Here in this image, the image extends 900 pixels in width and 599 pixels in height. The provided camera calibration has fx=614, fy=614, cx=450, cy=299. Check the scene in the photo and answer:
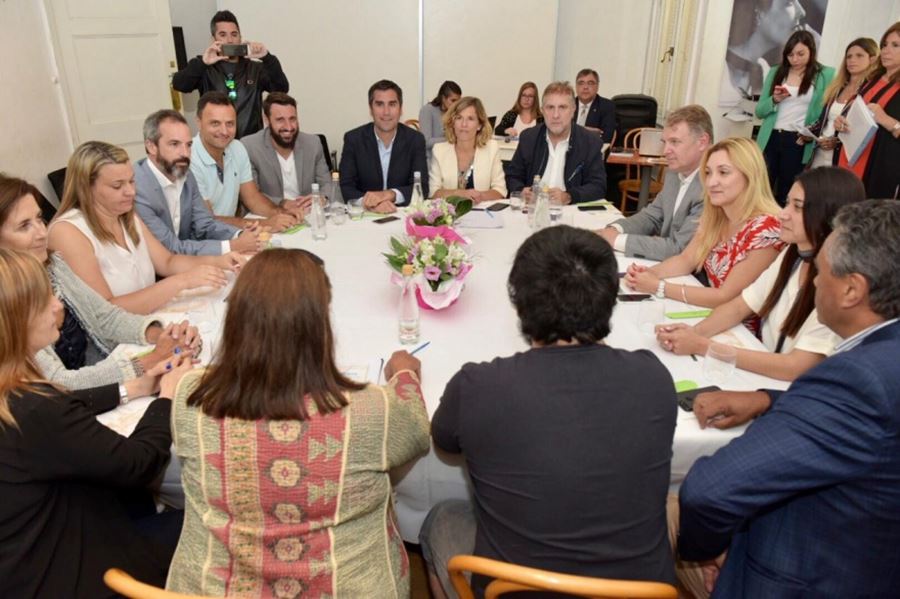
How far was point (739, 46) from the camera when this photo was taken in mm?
6461

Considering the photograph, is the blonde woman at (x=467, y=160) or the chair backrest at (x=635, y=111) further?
the chair backrest at (x=635, y=111)

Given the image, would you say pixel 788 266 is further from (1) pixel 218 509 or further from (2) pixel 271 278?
(1) pixel 218 509

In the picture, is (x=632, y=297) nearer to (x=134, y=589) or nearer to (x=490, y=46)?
(x=134, y=589)

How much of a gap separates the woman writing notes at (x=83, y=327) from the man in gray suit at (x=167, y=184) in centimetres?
73

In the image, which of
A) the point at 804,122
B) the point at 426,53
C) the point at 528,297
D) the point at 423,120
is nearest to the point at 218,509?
the point at 528,297

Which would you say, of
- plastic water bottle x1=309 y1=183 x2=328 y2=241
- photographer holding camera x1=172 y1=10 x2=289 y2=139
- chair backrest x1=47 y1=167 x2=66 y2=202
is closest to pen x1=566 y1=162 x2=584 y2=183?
plastic water bottle x1=309 y1=183 x2=328 y2=241

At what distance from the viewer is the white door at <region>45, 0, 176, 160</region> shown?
14.0ft

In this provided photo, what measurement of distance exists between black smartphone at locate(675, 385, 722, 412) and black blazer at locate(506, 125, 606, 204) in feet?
7.79

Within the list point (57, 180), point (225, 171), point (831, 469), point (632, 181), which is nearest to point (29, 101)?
point (57, 180)

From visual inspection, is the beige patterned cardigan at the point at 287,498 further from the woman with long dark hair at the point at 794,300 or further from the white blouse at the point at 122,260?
the white blouse at the point at 122,260

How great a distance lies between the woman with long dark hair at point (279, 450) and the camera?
116 cm

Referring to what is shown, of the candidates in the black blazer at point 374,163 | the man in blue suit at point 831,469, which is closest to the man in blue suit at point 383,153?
the black blazer at point 374,163

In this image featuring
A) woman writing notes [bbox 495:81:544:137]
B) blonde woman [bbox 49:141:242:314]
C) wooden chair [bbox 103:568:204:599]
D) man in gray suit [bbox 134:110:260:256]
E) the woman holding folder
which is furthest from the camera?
woman writing notes [bbox 495:81:544:137]

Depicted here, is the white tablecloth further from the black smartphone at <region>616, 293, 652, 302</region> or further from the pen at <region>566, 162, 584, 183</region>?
the pen at <region>566, 162, 584, 183</region>
